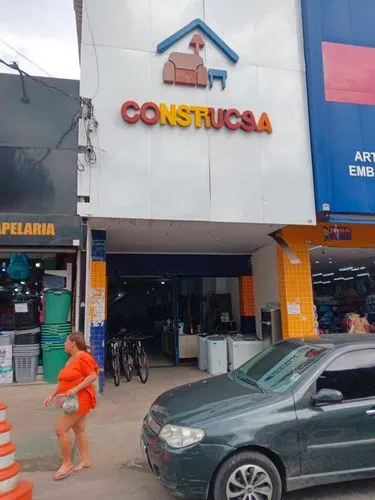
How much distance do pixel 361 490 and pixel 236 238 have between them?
7.02m

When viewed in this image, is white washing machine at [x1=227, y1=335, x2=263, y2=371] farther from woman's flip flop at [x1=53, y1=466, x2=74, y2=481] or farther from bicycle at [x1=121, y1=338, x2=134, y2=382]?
woman's flip flop at [x1=53, y1=466, x2=74, y2=481]

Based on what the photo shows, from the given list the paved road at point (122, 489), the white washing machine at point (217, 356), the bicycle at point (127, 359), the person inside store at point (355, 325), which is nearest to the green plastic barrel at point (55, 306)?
the bicycle at point (127, 359)

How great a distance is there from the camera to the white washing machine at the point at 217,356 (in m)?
11.0

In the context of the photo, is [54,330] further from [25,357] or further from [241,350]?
[241,350]

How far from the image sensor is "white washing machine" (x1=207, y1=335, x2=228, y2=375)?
11.0 m

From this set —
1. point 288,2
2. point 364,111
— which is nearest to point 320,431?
point 364,111

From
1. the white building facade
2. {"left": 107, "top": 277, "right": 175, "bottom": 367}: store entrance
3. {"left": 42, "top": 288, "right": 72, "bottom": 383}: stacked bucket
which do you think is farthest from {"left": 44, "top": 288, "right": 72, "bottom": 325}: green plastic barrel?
{"left": 107, "top": 277, "right": 175, "bottom": 367}: store entrance

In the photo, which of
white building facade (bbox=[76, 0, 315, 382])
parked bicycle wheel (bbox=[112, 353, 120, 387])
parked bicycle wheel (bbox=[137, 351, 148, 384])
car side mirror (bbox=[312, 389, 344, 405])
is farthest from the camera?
parked bicycle wheel (bbox=[137, 351, 148, 384])

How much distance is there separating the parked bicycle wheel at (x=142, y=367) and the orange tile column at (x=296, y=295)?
3.24 meters

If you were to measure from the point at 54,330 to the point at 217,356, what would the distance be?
3.96 m

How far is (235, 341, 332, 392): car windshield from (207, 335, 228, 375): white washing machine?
579 centimetres

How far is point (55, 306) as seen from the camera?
9430mm

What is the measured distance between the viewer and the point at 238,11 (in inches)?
385

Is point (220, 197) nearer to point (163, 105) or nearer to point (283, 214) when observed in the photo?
point (283, 214)
